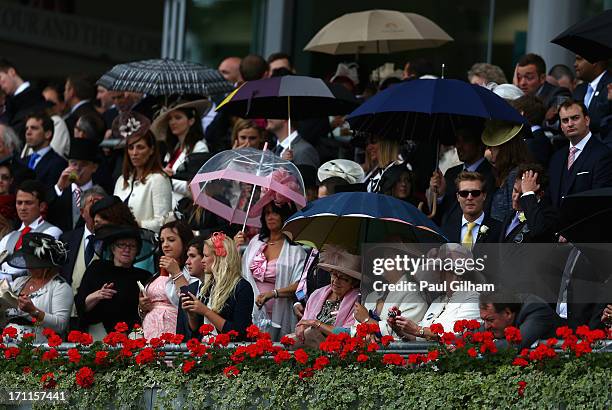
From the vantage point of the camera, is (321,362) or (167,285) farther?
(167,285)

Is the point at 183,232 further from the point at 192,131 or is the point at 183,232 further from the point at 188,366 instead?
the point at 192,131

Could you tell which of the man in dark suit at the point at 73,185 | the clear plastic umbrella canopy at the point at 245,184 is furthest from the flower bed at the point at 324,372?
the man in dark suit at the point at 73,185

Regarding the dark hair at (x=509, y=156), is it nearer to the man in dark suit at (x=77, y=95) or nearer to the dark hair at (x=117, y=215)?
the dark hair at (x=117, y=215)

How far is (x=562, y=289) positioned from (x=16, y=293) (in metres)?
4.41

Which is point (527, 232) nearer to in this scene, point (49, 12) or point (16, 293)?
point (16, 293)

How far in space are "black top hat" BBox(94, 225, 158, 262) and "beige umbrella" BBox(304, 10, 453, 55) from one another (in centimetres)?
342

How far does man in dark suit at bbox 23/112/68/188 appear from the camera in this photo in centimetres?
1491

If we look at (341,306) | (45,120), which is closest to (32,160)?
(45,120)

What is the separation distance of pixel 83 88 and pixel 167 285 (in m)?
6.02

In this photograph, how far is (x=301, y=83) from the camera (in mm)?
12898

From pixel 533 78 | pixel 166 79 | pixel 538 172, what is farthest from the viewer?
pixel 166 79

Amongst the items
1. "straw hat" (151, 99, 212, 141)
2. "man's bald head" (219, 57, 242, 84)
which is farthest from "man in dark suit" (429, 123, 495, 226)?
"man's bald head" (219, 57, 242, 84)

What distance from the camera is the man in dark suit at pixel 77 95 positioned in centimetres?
1642

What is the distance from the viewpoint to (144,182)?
43.5ft
